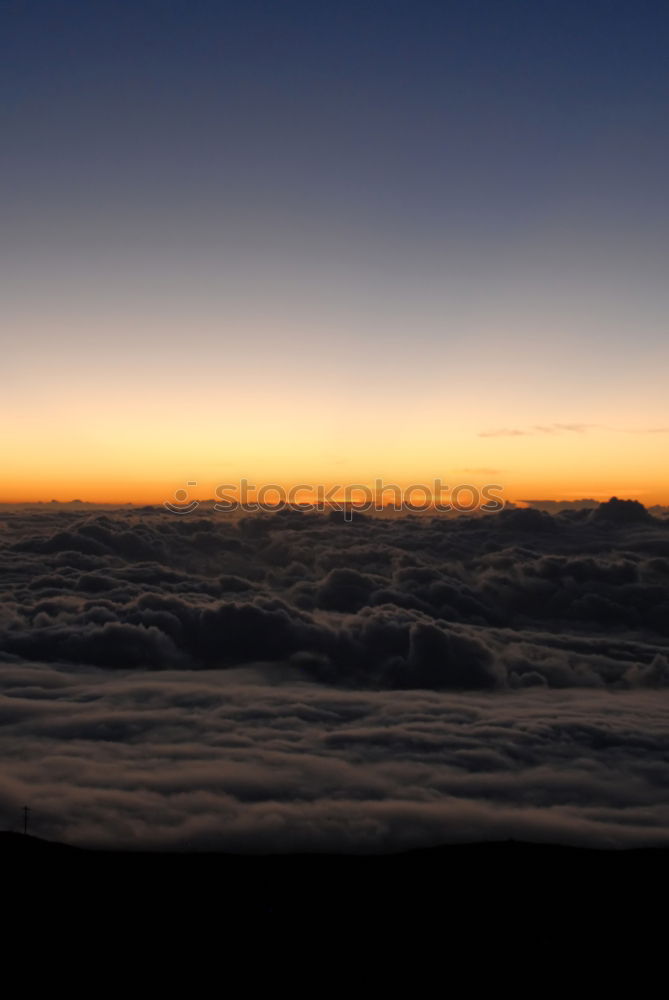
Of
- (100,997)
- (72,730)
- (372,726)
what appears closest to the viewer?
(100,997)

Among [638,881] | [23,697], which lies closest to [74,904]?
[23,697]

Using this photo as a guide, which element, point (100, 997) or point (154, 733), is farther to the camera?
point (154, 733)

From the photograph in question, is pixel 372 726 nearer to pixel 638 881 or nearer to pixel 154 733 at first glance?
pixel 154 733

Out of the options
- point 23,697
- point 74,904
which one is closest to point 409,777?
point 74,904

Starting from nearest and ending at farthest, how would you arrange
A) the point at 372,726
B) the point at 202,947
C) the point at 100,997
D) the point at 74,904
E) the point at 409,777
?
the point at 100,997 → the point at 202,947 → the point at 74,904 → the point at 409,777 → the point at 372,726

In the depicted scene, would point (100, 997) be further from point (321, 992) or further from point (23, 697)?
point (23, 697)

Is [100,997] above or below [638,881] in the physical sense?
above
